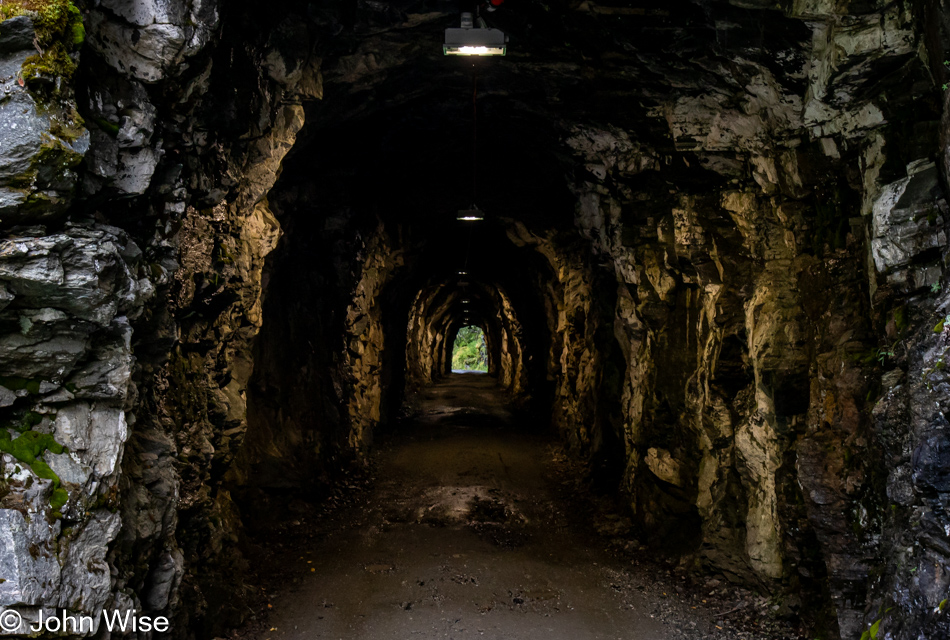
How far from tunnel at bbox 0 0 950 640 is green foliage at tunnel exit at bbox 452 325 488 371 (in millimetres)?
46657

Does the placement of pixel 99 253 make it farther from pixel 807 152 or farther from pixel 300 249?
pixel 300 249

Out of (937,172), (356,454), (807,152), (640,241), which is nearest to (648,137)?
(640,241)

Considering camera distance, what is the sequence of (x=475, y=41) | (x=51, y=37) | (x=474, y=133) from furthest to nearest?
(x=474, y=133) → (x=475, y=41) → (x=51, y=37)

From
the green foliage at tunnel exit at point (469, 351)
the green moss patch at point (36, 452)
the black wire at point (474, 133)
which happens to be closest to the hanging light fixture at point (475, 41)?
the black wire at point (474, 133)

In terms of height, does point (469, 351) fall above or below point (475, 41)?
below

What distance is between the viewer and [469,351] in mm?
61281

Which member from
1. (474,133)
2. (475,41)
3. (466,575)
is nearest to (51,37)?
(475,41)

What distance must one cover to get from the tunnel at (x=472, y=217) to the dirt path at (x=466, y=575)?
0.07 metres

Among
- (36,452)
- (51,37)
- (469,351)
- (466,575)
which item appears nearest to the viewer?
(51,37)

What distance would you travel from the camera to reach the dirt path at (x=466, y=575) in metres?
Answer: 7.07

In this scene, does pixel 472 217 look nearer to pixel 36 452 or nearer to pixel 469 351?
pixel 36 452

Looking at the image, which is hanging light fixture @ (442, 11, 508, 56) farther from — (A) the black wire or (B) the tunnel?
(A) the black wire

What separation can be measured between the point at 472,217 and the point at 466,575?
6.12 metres

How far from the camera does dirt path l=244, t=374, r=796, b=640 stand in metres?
7.07
